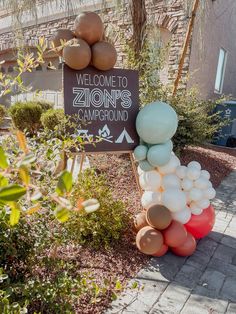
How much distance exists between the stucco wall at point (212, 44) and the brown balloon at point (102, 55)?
4454mm

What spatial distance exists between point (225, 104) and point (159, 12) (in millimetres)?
2802

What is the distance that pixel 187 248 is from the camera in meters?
2.45

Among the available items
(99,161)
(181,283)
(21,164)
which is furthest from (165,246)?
(99,161)

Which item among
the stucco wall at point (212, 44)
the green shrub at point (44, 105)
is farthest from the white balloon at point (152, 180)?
the green shrub at point (44, 105)

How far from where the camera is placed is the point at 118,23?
7051 mm

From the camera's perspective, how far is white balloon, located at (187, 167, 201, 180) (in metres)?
2.55

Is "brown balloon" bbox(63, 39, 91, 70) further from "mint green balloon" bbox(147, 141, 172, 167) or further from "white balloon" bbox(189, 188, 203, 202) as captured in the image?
"white balloon" bbox(189, 188, 203, 202)

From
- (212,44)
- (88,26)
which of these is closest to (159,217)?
(88,26)

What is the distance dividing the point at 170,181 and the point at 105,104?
958 millimetres

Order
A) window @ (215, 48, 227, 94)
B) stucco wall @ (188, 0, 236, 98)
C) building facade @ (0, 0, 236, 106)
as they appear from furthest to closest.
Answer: window @ (215, 48, 227, 94) → stucco wall @ (188, 0, 236, 98) → building facade @ (0, 0, 236, 106)

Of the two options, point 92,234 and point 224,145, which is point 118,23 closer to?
point 224,145

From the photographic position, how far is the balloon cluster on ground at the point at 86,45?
7.79ft

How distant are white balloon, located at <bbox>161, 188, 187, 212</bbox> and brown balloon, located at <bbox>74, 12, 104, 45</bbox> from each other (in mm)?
1487

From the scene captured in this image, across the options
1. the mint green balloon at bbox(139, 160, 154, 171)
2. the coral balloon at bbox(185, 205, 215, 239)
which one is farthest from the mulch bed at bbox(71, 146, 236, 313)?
the mint green balloon at bbox(139, 160, 154, 171)
